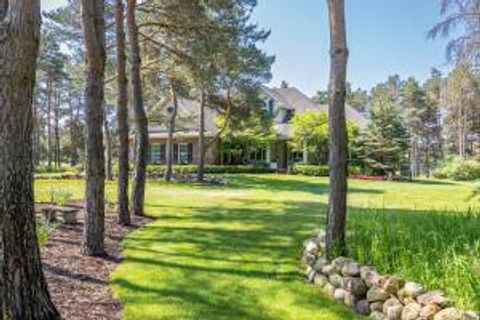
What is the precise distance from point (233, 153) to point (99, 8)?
1283 inches

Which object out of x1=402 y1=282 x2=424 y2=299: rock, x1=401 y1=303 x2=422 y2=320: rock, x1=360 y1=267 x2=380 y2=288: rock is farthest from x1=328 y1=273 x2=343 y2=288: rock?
x1=401 y1=303 x2=422 y2=320: rock

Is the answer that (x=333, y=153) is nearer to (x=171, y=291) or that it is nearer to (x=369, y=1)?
(x=171, y=291)

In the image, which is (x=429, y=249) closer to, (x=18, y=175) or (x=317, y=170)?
(x=18, y=175)

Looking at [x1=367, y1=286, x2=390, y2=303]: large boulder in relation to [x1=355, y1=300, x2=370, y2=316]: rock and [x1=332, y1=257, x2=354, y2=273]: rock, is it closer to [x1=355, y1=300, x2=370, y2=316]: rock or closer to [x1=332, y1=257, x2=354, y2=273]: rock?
[x1=355, y1=300, x2=370, y2=316]: rock

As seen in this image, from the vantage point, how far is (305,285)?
7.30 m

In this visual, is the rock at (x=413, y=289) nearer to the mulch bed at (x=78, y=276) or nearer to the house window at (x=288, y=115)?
the mulch bed at (x=78, y=276)

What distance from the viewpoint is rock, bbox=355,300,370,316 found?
6.13m

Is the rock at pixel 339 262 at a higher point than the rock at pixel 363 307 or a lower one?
higher

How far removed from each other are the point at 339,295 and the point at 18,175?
3.86 meters

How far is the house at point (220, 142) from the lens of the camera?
137 feet

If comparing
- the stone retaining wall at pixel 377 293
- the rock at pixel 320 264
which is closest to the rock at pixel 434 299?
the stone retaining wall at pixel 377 293

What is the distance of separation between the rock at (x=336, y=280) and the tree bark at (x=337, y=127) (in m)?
0.69

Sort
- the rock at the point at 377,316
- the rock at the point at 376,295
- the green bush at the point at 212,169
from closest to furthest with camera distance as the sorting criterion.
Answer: the rock at the point at 377,316
the rock at the point at 376,295
the green bush at the point at 212,169

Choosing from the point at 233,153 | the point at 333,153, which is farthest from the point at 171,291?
the point at 233,153
